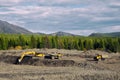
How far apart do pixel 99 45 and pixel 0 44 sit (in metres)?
35.6

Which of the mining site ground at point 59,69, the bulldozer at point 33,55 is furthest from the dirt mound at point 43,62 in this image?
the bulldozer at point 33,55

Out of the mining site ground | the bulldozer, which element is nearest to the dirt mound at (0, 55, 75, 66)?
the mining site ground

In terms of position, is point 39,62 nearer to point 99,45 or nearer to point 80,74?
point 80,74

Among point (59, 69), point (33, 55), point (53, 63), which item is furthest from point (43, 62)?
point (59, 69)

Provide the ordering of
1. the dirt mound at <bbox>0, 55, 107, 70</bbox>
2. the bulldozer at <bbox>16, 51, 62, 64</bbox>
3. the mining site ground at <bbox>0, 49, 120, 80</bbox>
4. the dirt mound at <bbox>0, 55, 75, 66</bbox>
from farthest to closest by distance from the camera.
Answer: the bulldozer at <bbox>16, 51, 62, 64</bbox>, the dirt mound at <bbox>0, 55, 75, 66</bbox>, the dirt mound at <bbox>0, 55, 107, 70</bbox>, the mining site ground at <bbox>0, 49, 120, 80</bbox>

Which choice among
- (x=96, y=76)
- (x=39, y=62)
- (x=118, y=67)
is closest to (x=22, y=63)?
(x=39, y=62)

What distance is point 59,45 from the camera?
125 metres

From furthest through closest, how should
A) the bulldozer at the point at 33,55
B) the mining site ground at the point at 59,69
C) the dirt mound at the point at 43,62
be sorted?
the bulldozer at the point at 33,55, the dirt mound at the point at 43,62, the mining site ground at the point at 59,69

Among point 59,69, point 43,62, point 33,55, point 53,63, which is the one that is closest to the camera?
point 59,69

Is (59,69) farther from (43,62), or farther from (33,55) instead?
(33,55)

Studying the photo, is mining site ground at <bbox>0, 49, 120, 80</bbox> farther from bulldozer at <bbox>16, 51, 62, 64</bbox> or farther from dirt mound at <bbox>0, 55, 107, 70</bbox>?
bulldozer at <bbox>16, 51, 62, 64</bbox>

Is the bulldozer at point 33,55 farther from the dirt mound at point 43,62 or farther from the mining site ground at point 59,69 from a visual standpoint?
the mining site ground at point 59,69

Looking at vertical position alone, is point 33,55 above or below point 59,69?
above

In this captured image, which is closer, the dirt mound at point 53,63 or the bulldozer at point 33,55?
the dirt mound at point 53,63
